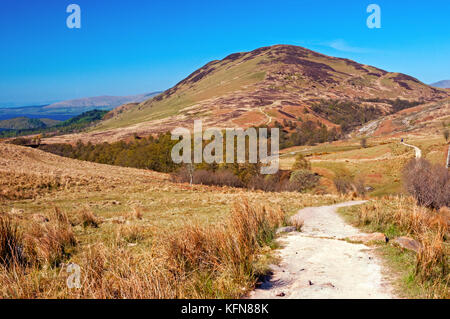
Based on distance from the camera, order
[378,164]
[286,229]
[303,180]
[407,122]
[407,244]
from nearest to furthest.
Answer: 1. [407,244]
2. [286,229]
3. [303,180]
4. [378,164]
5. [407,122]

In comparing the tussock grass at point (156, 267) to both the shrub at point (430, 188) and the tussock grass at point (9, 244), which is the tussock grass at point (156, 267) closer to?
the tussock grass at point (9, 244)

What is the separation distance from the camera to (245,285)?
4496mm

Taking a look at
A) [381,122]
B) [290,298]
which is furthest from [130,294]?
[381,122]

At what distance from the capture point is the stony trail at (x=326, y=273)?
4.31 m

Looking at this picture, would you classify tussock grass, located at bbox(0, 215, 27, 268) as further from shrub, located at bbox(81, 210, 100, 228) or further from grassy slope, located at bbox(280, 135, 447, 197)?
grassy slope, located at bbox(280, 135, 447, 197)

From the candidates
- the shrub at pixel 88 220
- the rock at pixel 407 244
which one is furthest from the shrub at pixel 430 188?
the shrub at pixel 88 220

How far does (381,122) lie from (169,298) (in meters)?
168

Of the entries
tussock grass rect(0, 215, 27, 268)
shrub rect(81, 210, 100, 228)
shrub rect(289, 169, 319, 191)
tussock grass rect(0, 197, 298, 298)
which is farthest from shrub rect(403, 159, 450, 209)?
shrub rect(289, 169, 319, 191)

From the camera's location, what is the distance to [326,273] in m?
5.19

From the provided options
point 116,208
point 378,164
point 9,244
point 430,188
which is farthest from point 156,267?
point 378,164

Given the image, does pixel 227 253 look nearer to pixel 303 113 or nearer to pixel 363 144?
pixel 363 144

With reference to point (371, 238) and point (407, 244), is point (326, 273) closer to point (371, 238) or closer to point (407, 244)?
point (407, 244)

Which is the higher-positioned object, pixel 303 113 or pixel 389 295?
pixel 303 113

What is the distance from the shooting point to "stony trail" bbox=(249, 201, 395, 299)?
4312 millimetres
